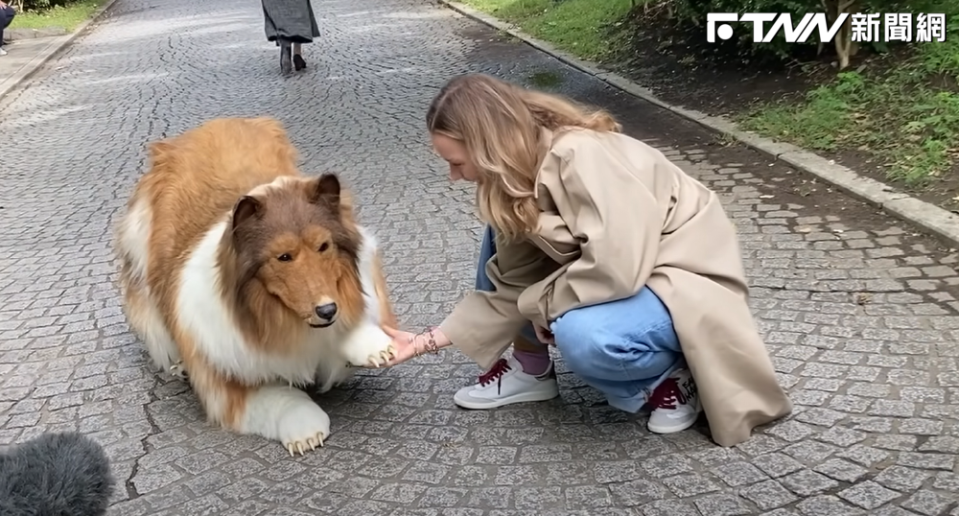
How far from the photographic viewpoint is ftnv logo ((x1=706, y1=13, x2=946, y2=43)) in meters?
7.80

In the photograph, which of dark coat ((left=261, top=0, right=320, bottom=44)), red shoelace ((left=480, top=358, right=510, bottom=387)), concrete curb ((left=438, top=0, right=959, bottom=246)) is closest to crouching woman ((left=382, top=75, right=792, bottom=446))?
red shoelace ((left=480, top=358, right=510, bottom=387))

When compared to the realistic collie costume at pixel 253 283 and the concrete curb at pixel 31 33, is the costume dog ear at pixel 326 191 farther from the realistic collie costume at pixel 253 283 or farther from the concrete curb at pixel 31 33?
the concrete curb at pixel 31 33

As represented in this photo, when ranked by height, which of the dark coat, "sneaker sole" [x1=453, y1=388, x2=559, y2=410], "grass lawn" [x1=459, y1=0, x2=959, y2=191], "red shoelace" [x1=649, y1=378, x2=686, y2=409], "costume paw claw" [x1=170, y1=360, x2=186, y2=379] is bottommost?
"sneaker sole" [x1=453, y1=388, x2=559, y2=410]

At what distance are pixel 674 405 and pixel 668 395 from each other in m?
0.05

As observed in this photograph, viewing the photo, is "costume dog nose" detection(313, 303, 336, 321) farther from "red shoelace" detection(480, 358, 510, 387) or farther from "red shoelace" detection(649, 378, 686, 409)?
"red shoelace" detection(649, 378, 686, 409)

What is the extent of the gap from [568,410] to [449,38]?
443 inches

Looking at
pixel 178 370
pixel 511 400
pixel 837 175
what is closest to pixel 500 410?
pixel 511 400

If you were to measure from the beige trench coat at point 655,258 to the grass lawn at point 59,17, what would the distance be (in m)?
17.9

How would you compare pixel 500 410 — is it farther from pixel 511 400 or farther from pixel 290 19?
pixel 290 19

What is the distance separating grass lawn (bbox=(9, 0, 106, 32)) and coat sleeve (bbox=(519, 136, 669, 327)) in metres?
18.0

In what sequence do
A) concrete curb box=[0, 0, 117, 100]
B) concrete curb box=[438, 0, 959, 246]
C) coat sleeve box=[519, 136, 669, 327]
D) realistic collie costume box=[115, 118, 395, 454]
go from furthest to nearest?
concrete curb box=[0, 0, 117, 100], concrete curb box=[438, 0, 959, 246], realistic collie costume box=[115, 118, 395, 454], coat sleeve box=[519, 136, 669, 327]

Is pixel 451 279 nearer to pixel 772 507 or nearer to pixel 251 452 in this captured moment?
pixel 251 452

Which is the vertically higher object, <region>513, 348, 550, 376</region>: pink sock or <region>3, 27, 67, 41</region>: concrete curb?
<region>3, 27, 67, 41</region>: concrete curb

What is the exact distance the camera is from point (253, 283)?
341 centimetres
